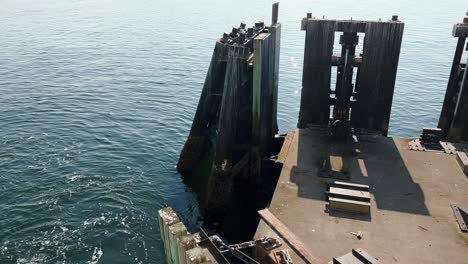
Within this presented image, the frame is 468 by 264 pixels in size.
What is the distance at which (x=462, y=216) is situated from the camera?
11.8m

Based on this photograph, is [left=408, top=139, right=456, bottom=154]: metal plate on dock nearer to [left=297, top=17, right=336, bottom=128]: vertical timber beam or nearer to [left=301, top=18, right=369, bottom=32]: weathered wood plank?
[left=297, top=17, right=336, bottom=128]: vertical timber beam

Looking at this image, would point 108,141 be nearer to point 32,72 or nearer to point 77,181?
point 77,181

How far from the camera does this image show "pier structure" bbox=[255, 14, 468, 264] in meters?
10.6

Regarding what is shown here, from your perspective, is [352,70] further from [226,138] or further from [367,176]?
[226,138]

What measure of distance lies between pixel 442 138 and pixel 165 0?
11053cm

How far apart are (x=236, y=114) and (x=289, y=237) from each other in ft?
23.8

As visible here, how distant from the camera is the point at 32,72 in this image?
3959cm

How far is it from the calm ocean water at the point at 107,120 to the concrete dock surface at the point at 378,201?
5.79 m

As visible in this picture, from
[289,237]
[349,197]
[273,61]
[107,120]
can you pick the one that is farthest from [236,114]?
[107,120]

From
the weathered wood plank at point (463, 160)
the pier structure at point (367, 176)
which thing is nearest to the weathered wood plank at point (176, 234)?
A: the pier structure at point (367, 176)

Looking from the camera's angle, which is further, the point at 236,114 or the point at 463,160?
the point at 236,114

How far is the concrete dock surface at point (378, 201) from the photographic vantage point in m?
10.5

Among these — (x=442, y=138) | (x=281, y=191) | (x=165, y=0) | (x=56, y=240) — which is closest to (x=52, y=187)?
(x=56, y=240)

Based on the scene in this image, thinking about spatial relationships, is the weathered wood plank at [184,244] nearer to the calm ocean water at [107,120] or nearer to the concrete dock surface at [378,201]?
the concrete dock surface at [378,201]
